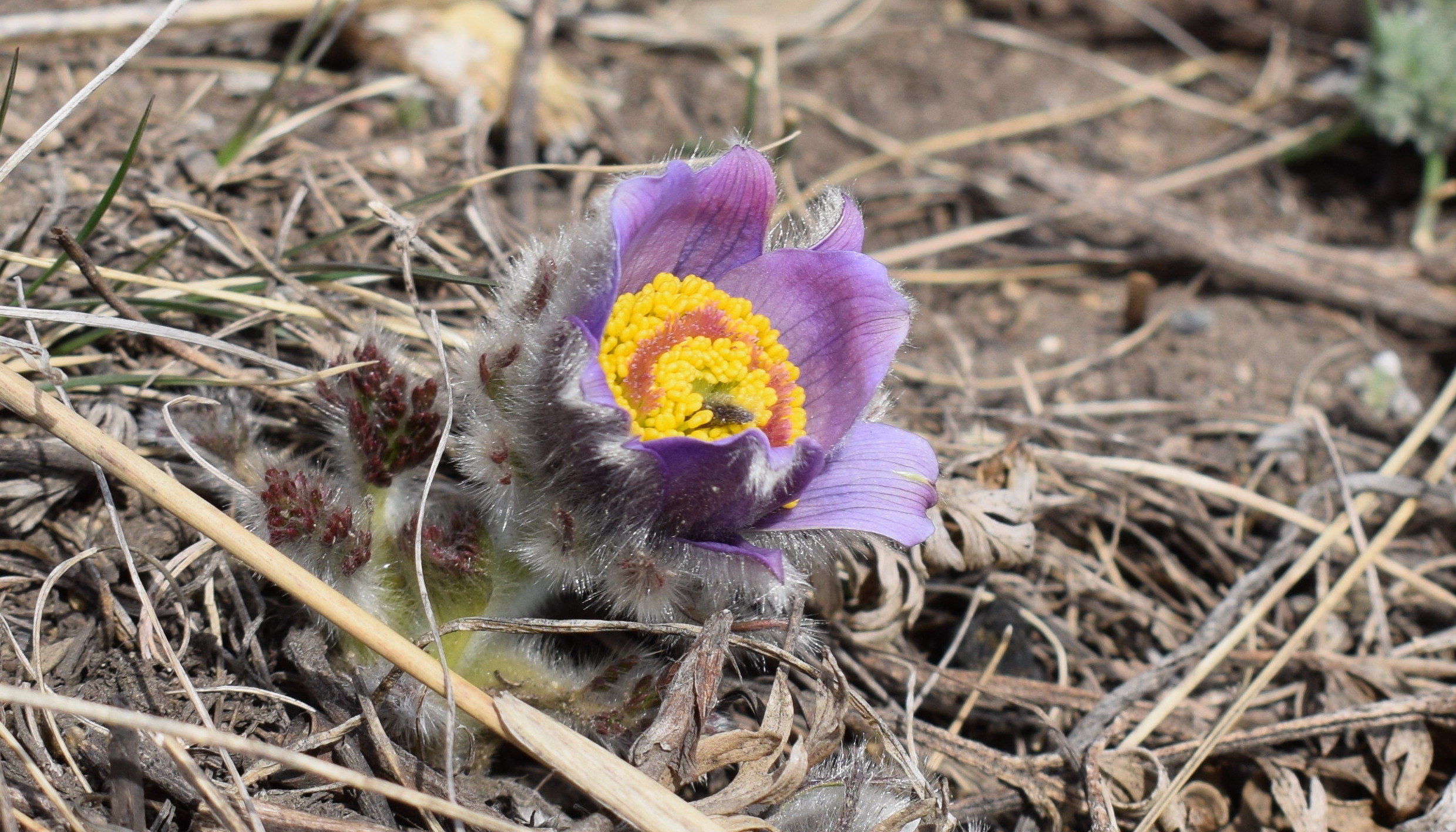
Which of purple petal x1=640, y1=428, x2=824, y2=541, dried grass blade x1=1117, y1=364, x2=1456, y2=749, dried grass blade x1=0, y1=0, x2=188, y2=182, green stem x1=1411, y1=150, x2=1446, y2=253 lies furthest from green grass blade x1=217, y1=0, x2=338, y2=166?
green stem x1=1411, y1=150, x2=1446, y2=253

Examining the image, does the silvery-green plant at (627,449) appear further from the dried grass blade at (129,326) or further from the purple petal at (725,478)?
the dried grass blade at (129,326)

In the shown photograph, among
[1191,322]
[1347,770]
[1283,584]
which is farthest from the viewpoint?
[1191,322]

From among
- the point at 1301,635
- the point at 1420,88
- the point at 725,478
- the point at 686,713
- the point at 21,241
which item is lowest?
the point at 1301,635

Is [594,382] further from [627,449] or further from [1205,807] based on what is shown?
[1205,807]

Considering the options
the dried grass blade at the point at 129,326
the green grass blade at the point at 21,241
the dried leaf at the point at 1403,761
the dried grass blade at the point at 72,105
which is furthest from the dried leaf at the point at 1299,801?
the green grass blade at the point at 21,241

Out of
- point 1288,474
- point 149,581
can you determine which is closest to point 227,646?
point 149,581

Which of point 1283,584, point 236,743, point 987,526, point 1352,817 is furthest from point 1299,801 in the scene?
point 236,743
